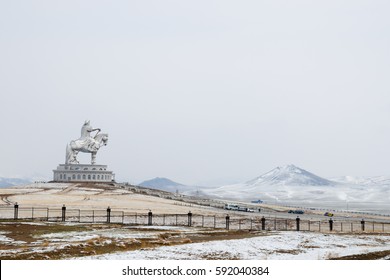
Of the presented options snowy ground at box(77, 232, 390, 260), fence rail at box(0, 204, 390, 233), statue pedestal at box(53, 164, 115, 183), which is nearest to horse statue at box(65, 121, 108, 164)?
statue pedestal at box(53, 164, 115, 183)

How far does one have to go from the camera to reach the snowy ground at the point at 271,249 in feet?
103

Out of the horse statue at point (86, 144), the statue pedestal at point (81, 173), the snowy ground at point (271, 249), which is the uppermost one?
the horse statue at point (86, 144)

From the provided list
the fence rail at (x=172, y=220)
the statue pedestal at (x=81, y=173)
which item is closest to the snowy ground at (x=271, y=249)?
the fence rail at (x=172, y=220)

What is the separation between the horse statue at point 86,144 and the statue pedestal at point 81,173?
185 centimetres

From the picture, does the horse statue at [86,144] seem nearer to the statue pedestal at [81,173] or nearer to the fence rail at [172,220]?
the statue pedestal at [81,173]

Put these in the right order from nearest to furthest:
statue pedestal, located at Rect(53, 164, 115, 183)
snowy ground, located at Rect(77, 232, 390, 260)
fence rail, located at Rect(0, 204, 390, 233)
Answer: snowy ground, located at Rect(77, 232, 390, 260)
fence rail, located at Rect(0, 204, 390, 233)
statue pedestal, located at Rect(53, 164, 115, 183)

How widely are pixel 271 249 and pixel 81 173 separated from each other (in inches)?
3987

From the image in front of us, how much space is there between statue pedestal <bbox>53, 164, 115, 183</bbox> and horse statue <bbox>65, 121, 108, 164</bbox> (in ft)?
6.07

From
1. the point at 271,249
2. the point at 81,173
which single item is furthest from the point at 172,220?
the point at 81,173

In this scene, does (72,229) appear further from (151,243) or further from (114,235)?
(151,243)

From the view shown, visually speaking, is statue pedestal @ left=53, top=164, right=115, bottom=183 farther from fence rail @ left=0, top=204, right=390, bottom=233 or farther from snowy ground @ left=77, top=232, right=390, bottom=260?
snowy ground @ left=77, top=232, right=390, bottom=260

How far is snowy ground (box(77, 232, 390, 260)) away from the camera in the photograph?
31344 millimetres

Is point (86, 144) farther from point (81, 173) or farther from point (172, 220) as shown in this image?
point (172, 220)
